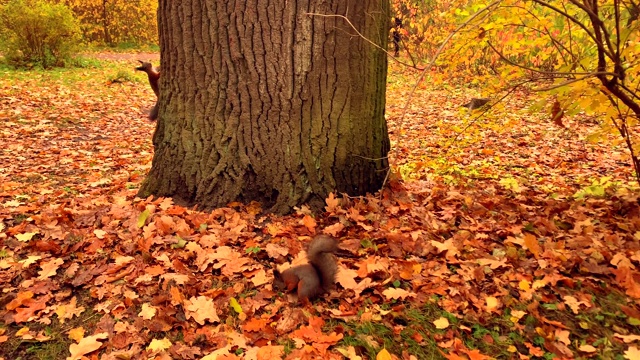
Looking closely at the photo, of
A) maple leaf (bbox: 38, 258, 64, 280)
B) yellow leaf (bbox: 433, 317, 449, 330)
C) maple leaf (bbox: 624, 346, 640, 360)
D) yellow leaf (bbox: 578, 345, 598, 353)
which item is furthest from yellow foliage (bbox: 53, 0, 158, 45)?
maple leaf (bbox: 624, 346, 640, 360)

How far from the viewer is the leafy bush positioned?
Result: 12.3 m

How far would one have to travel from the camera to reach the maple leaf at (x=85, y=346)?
7.11 feet

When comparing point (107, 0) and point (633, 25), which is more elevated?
point (107, 0)

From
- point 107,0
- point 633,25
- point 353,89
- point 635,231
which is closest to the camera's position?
point 633,25

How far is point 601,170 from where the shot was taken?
5.72 metres

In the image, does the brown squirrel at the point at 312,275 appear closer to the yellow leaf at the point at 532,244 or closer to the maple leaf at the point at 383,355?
the maple leaf at the point at 383,355

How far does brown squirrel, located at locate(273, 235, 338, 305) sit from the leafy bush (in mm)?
13481

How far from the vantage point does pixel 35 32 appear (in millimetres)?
12641

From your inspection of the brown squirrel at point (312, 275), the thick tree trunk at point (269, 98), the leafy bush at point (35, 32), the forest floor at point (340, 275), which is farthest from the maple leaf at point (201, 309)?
the leafy bush at point (35, 32)

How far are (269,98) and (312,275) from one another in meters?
1.40

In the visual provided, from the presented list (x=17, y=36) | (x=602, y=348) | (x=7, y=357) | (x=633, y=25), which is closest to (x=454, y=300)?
(x=602, y=348)

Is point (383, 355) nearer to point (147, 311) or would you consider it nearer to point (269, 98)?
point (147, 311)

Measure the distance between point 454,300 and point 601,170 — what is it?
4457 millimetres

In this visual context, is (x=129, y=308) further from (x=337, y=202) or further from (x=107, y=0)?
(x=107, y=0)
